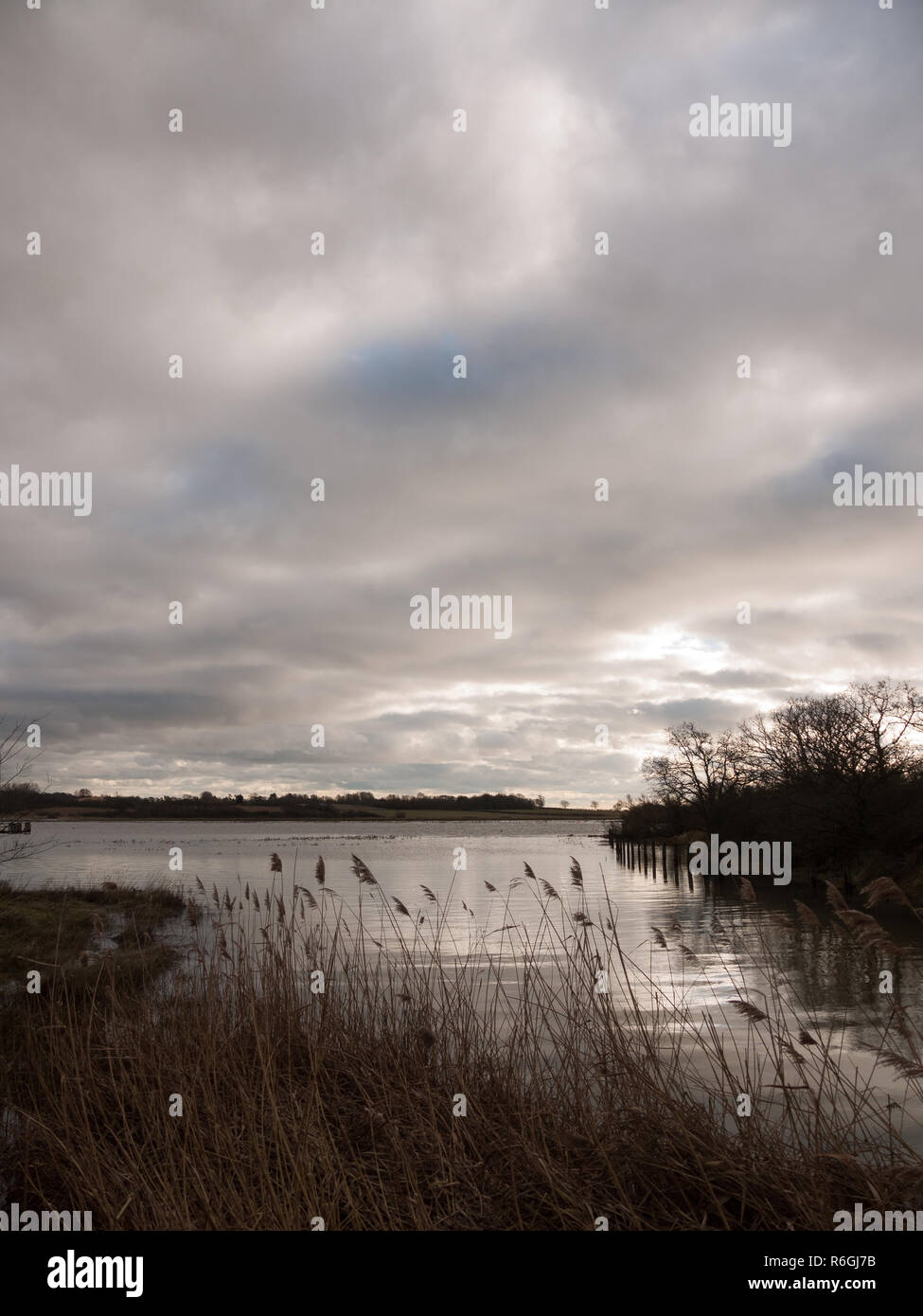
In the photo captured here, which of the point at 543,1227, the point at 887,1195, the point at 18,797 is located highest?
the point at 18,797

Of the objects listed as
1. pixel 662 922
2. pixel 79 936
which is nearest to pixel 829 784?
pixel 662 922

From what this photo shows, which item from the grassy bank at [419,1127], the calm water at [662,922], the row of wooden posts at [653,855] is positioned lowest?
the row of wooden posts at [653,855]

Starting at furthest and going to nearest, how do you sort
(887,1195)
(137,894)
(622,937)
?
1. (137,894)
2. (622,937)
3. (887,1195)

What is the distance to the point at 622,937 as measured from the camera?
21953 mm

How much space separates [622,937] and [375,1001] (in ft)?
48.8

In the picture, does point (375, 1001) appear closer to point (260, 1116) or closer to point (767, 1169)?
point (260, 1116)

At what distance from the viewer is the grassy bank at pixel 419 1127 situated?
526 centimetres

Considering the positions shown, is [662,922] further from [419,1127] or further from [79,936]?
[419,1127]

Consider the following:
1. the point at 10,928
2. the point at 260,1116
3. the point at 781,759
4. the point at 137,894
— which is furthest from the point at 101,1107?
the point at 781,759

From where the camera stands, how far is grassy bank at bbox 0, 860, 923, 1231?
5.26 meters

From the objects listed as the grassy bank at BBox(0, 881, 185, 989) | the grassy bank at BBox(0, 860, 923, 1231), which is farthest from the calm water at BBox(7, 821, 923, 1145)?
the grassy bank at BBox(0, 881, 185, 989)

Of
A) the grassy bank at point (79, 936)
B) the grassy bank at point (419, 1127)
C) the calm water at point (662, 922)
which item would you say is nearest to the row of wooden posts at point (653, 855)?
the calm water at point (662, 922)

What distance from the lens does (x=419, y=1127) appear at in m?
6.35

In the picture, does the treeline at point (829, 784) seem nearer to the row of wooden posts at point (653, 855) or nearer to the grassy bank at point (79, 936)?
the row of wooden posts at point (653, 855)
